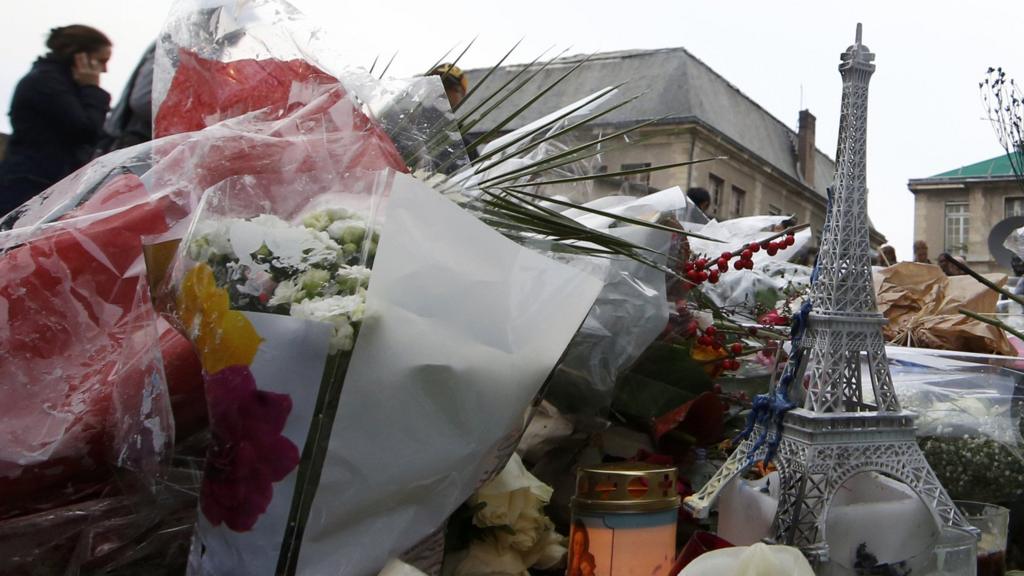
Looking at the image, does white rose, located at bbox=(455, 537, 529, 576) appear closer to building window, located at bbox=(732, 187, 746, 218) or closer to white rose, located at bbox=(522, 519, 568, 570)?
white rose, located at bbox=(522, 519, 568, 570)

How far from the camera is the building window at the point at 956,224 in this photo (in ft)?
85.1

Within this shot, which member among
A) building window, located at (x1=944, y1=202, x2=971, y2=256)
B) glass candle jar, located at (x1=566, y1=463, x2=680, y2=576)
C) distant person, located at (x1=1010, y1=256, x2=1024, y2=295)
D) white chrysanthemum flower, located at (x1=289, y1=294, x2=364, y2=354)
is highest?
building window, located at (x1=944, y1=202, x2=971, y2=256)

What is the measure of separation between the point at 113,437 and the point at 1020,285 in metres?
3.25

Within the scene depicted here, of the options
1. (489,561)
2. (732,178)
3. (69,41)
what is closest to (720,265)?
(489,561)

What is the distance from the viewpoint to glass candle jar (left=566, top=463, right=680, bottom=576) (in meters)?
1.02

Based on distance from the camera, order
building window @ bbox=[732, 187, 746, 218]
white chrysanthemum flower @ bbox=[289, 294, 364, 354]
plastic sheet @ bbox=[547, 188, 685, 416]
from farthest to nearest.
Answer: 1. building window @ bbox=[732, 187, 746, 218]
2. plastic sheet @ bbox=[547, 188, 685, 416]
3. white chrysanthemum flower @ bbox=[289, 294, 364, 354]

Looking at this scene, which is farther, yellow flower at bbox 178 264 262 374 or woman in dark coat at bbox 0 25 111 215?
woman in dark coat at bbox 0 25 111 215

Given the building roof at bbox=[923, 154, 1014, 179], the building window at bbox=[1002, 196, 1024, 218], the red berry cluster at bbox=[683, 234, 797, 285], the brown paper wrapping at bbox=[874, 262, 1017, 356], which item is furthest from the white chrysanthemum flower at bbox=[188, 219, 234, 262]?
the building window at bbox=[1002, 196, 1024, 218]

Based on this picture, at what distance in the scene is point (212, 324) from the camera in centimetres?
84

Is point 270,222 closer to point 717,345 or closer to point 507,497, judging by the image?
point 507,497

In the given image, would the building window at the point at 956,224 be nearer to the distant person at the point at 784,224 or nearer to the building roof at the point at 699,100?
the building roof at the point at 699,100

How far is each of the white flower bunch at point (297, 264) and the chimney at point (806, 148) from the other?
1061 inches

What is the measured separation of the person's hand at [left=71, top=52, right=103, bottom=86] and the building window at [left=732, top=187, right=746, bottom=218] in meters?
19.1

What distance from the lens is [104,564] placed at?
1.00 m
